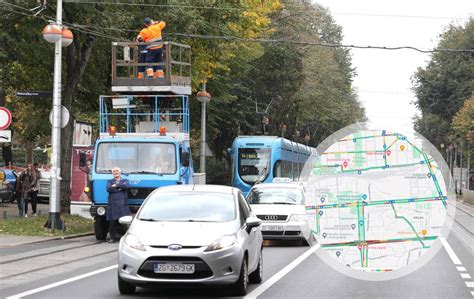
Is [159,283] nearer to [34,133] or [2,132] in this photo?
[2,132]

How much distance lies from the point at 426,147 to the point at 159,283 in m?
4.21

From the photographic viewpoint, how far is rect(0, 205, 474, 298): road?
11.5m

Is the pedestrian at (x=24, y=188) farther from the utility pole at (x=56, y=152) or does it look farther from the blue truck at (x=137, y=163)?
the blue truck at (x=137, y=163)

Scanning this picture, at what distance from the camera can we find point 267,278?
1332 cm

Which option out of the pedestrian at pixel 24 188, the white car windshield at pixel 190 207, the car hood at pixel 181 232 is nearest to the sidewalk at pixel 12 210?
the pedestrian at pixel 24 188

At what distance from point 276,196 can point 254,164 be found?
17.5m

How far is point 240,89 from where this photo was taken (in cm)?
5072

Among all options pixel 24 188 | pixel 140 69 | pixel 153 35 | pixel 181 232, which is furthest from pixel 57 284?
pixel 24 188

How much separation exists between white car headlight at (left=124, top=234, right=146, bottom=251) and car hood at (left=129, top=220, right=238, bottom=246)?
0.15ft

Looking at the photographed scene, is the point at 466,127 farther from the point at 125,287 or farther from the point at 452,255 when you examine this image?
the point at 125,287

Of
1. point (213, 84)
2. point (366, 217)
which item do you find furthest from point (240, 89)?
point (366, 217)

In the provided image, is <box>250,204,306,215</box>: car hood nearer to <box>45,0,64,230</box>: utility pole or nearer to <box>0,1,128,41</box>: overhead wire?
<box>45,0,64,230</box>: utility pole

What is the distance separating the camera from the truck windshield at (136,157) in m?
21.3

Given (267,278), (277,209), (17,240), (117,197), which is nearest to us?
(267,278)
